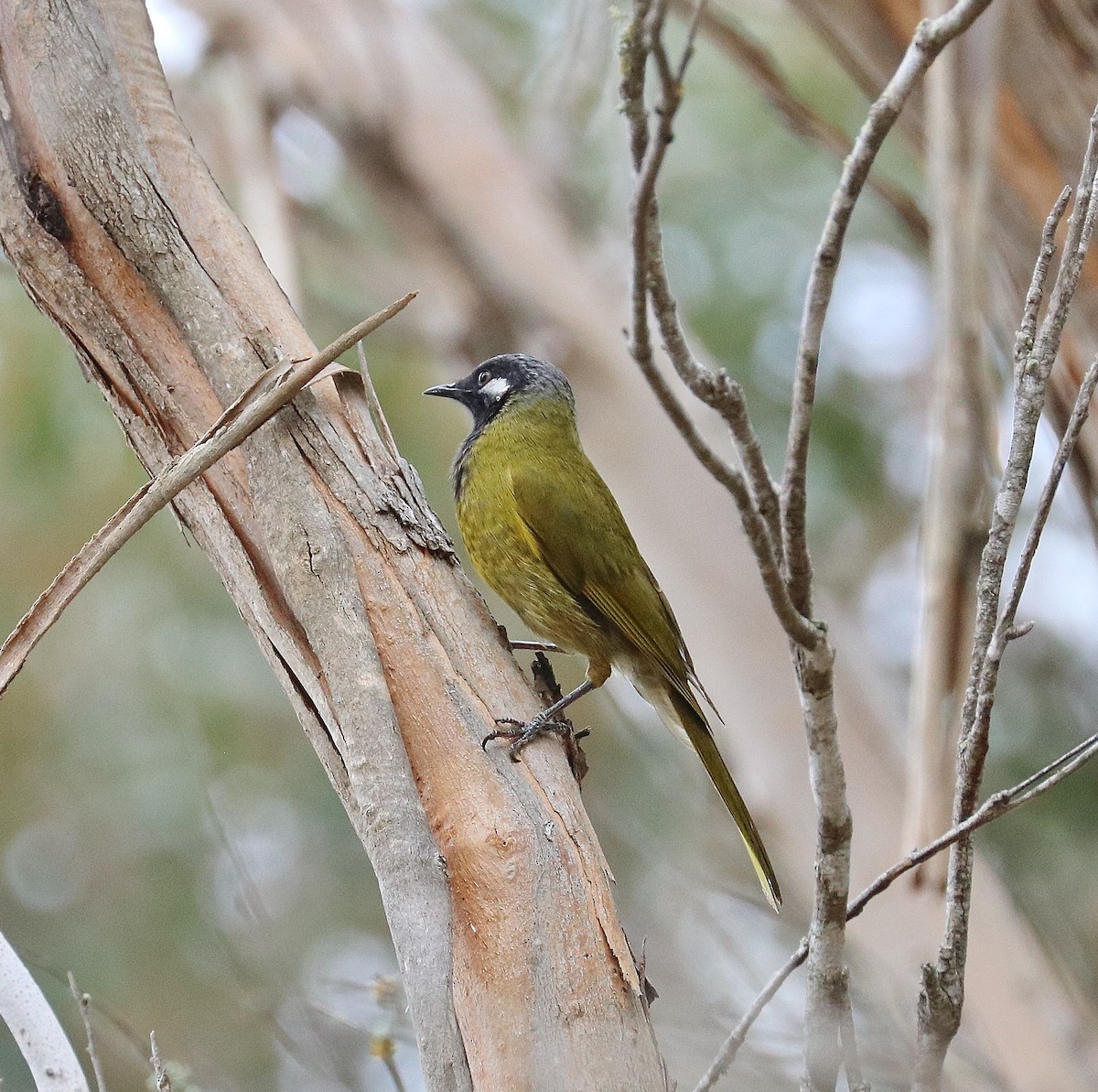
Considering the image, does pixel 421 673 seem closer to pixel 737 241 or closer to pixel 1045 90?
pixel 1045 90

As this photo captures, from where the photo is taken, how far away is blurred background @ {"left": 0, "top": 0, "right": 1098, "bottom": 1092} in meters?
4.43

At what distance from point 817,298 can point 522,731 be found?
0.84 metres

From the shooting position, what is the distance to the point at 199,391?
212cm

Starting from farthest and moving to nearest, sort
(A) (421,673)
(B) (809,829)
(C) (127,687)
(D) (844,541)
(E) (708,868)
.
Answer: (D) (844,541) → (C) (127,687) → (E) (708,868) → (B) (809,829) → (A) (421,673)

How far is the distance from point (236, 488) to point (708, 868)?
3.03 metres

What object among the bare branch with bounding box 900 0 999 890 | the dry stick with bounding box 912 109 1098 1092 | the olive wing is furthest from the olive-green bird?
the dry stick with bounding box 912 109 1098 1092

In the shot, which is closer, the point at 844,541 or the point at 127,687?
the point at 127,687

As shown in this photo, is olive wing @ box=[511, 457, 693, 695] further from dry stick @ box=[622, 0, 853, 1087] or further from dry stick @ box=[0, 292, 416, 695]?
dry stick @ box=[622, 0, 853, 1087]

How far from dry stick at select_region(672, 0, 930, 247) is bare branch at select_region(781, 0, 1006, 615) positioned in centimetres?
199

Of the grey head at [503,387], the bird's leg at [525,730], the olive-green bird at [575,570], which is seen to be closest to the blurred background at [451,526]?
the olive-green bird at [575,570]

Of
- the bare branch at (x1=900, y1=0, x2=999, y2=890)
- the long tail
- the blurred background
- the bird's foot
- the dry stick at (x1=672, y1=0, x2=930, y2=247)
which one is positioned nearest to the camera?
the bird's foot

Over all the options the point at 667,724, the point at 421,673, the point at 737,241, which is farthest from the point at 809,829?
the point at 737,241

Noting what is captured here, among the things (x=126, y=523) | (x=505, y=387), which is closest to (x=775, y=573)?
(x=126, y=523)

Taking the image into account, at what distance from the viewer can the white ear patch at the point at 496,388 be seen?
362 cm
